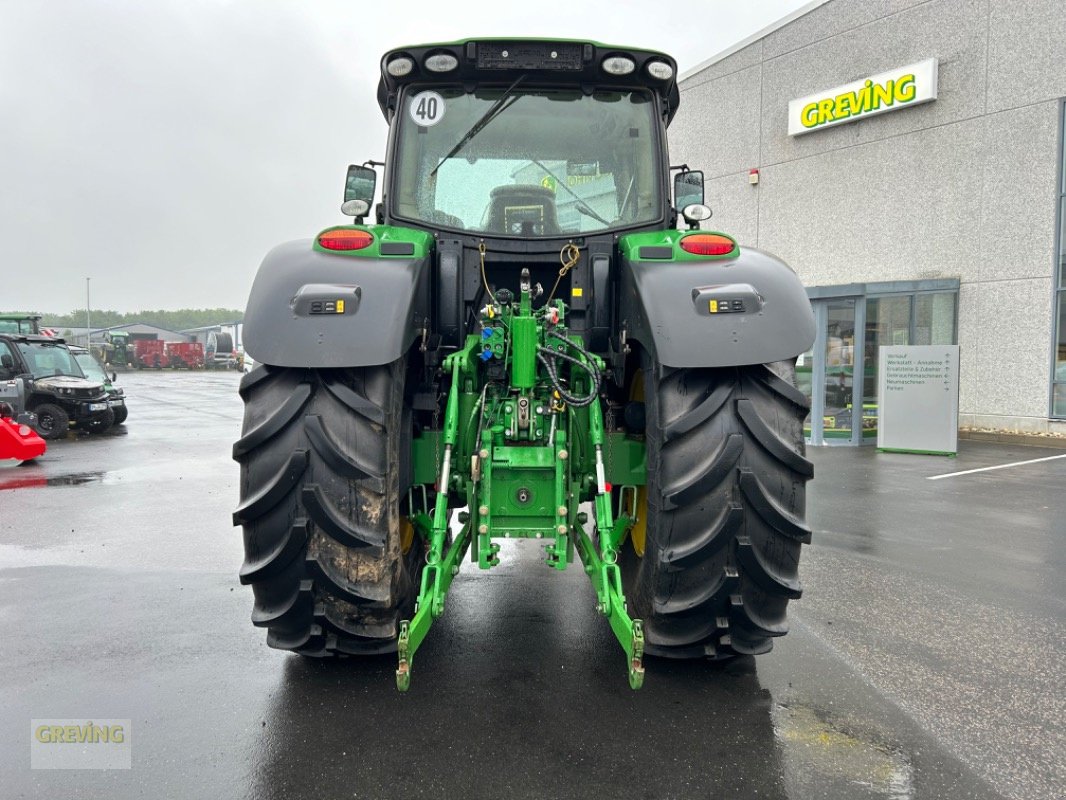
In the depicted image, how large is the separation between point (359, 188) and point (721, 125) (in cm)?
1625

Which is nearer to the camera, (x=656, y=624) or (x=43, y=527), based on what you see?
(x=656, y=624)

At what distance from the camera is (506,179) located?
3.87 metres

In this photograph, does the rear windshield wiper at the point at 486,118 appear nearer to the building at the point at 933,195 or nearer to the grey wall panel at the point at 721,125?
the building at the point at 933,195

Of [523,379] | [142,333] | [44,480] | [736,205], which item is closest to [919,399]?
[736,205]

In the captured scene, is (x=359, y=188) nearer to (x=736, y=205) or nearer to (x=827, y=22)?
(x=827, y=22)

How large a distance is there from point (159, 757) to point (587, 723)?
5.25 ft

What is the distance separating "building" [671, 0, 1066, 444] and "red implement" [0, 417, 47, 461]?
40.7 ft

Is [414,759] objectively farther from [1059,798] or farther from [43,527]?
[43,527]

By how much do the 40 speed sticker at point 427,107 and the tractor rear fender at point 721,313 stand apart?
57.2 inches

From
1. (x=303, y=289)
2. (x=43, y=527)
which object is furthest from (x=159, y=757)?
(x=43, y=527)

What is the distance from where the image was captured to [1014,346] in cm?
1338

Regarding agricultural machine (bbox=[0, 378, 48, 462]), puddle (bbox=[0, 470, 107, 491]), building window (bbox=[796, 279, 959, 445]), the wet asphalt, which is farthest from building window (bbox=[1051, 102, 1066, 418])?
agricultural machine (bbox=[0, 378, 48, 462])

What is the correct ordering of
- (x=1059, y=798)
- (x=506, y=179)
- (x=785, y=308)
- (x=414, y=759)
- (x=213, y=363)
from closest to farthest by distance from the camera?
(x=1059, y=798) < (x=414, y=759) < (x=785, y=308) < (x=506, y=179) < (x=213, y=363)

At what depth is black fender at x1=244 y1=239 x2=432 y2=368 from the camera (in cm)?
285
